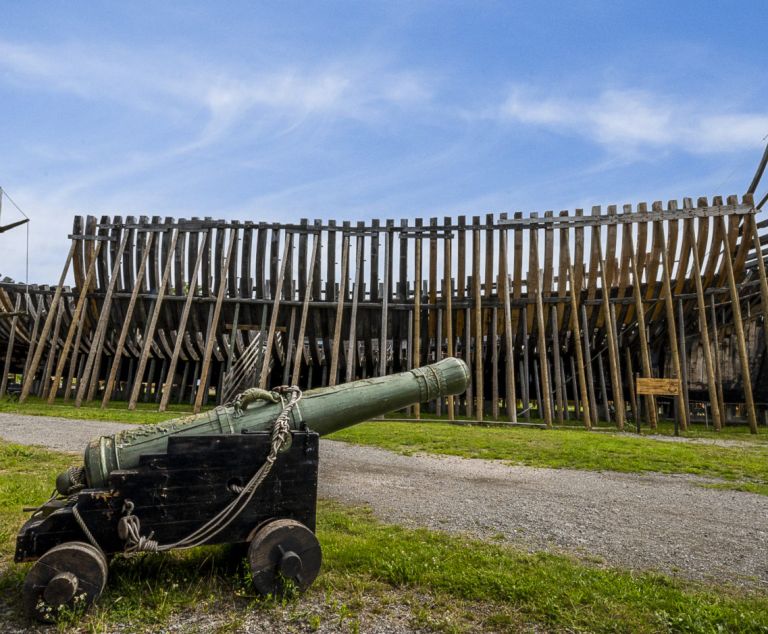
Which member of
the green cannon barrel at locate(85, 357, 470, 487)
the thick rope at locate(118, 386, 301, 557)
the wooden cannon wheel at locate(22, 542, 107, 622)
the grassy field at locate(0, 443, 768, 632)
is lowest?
the grassy field at locate(0, 443, 768, 632)

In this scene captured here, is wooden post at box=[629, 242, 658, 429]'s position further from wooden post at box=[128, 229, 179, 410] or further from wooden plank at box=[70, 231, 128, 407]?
wooden plank at box=[70, 231, 128, 407]

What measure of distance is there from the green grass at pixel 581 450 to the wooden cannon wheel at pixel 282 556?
608 centimetres

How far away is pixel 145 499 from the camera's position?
3.51 meters

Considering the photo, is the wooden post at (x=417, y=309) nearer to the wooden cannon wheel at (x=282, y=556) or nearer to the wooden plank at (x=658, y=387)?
the wooden plank at (x=658, y=387)

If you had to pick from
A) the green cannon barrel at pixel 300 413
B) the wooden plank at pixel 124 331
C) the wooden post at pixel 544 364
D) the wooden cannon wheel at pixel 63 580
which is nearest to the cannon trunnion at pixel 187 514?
the wooden cannon wheel at pixel 63 580

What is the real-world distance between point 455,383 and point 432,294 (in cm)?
1249

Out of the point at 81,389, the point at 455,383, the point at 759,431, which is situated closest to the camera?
the point at 455,383

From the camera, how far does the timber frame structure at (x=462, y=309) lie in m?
15.7

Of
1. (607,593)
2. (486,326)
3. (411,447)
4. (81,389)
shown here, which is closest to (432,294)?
(486,326)

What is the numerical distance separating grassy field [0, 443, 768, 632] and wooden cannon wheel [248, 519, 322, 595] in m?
0.12

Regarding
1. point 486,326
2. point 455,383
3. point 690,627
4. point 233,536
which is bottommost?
point 690,627

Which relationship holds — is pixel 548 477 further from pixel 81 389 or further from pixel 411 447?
pixel 81 389

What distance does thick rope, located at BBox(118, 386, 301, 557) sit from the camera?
3.44m

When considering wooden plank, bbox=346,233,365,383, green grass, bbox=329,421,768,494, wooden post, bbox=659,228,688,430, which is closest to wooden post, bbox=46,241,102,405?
wooden plank, bbox=346,233,365,383
